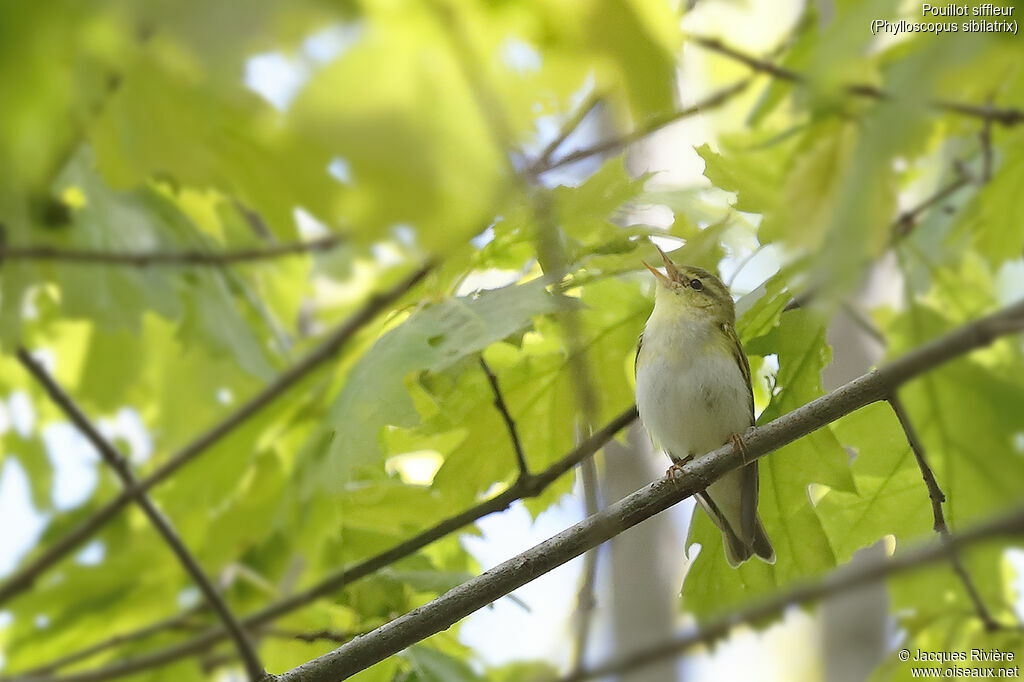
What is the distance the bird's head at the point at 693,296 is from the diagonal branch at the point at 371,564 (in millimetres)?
476

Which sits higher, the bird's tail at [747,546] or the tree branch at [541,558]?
the bird's tail at [747,546]

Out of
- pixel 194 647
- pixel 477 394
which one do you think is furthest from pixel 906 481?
pixel 194 647

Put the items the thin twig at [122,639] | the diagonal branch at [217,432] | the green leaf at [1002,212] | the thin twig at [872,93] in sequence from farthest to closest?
the thin twig at [122,639], the diagonal branch at [217,432], the green leaf at [1002,212], the thin twig at [872,93]

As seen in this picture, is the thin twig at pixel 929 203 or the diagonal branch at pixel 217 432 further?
the diagonal branch at pixel 217 432

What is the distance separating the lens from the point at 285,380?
9.64ft

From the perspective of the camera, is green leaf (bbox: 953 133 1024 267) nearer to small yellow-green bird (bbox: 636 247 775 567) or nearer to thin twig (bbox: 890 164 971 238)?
thin twig (bbox: 890 164 971 238)

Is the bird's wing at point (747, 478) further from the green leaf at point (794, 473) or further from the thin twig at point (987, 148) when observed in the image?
the thin twig at point (987, 148)

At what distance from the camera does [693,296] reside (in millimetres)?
2795

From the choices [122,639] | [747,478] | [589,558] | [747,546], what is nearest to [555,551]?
[589,558]

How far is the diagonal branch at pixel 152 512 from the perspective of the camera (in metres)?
2.52

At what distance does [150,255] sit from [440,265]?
954 millimetres

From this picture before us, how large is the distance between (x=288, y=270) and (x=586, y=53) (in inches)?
115

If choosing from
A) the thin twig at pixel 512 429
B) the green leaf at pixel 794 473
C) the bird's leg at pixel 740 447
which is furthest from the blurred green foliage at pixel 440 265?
the bird's leg at pixel 740 447

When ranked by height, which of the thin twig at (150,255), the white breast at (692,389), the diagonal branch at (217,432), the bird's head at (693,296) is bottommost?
→ the white breast at (692,389)
